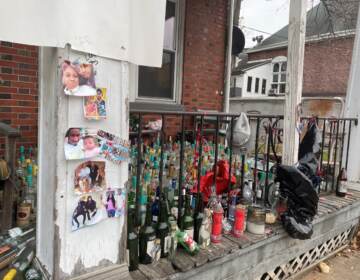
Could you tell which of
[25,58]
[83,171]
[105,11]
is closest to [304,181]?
[83,171]

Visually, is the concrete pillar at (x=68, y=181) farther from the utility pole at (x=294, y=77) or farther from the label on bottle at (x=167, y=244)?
the utility pole at (x=294, y=77)

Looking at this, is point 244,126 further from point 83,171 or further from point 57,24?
point 57,24

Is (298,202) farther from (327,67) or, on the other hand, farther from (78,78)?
(327,67)

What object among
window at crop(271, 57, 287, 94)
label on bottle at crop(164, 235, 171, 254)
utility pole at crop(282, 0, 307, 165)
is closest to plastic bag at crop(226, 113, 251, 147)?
utility pole at crop(282, 0, 307, 165)

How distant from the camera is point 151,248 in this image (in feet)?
5.87

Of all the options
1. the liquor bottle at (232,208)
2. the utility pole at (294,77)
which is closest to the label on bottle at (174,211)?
the liquor bottle at (232,208)

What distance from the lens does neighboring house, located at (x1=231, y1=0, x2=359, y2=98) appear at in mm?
13805

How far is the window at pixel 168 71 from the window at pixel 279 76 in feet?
47.9

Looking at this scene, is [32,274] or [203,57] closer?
[32,274]

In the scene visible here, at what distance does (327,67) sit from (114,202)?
16.2m

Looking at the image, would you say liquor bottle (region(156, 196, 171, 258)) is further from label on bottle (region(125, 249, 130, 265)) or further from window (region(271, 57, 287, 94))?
window (region(271, 57, 287, 94))

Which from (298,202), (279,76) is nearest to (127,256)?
(298,202)

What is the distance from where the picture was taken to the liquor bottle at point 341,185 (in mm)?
3458

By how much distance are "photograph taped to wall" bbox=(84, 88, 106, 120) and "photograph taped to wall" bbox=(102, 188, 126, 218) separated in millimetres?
412
